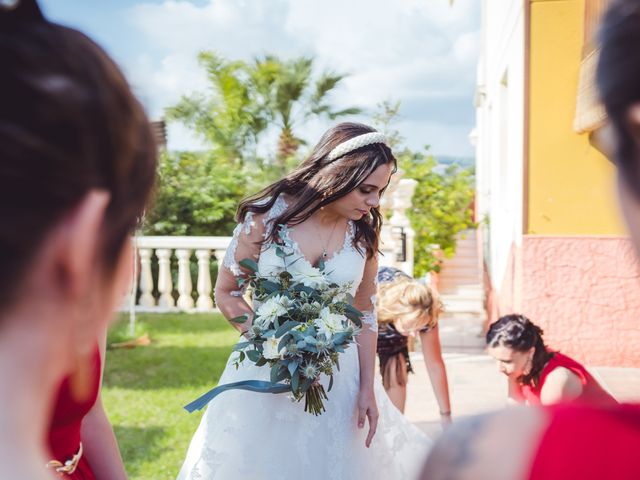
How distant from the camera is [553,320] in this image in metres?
6.25

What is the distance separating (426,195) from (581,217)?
20.9 feet

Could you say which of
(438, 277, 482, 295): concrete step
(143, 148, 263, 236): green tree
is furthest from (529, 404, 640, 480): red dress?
(438, 277, 482, 295): concrete step

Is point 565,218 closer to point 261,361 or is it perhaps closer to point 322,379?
point 322,379

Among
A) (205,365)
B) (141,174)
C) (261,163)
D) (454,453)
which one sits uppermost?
(261,163)

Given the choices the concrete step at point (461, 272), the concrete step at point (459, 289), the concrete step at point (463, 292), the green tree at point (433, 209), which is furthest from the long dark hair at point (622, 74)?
the concrete step at point (461, 272)

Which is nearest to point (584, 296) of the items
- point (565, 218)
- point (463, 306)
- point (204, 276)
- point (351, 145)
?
point (565, 218)

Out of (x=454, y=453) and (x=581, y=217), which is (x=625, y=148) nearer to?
(x=454, y=453)

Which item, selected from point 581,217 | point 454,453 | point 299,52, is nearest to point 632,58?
point 454,453

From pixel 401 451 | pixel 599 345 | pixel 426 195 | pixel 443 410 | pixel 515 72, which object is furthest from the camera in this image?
pixel 426 195

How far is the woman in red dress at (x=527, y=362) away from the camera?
3.17 meters

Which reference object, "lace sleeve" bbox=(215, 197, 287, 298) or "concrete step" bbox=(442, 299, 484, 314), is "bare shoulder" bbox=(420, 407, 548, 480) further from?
"concrete step" bbox=(442, 299, 484, 314)

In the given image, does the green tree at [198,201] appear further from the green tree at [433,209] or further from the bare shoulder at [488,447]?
the bare shoulder at [488,447]

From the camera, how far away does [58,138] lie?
24.2 inches

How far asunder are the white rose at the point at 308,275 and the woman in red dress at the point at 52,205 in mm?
2024
